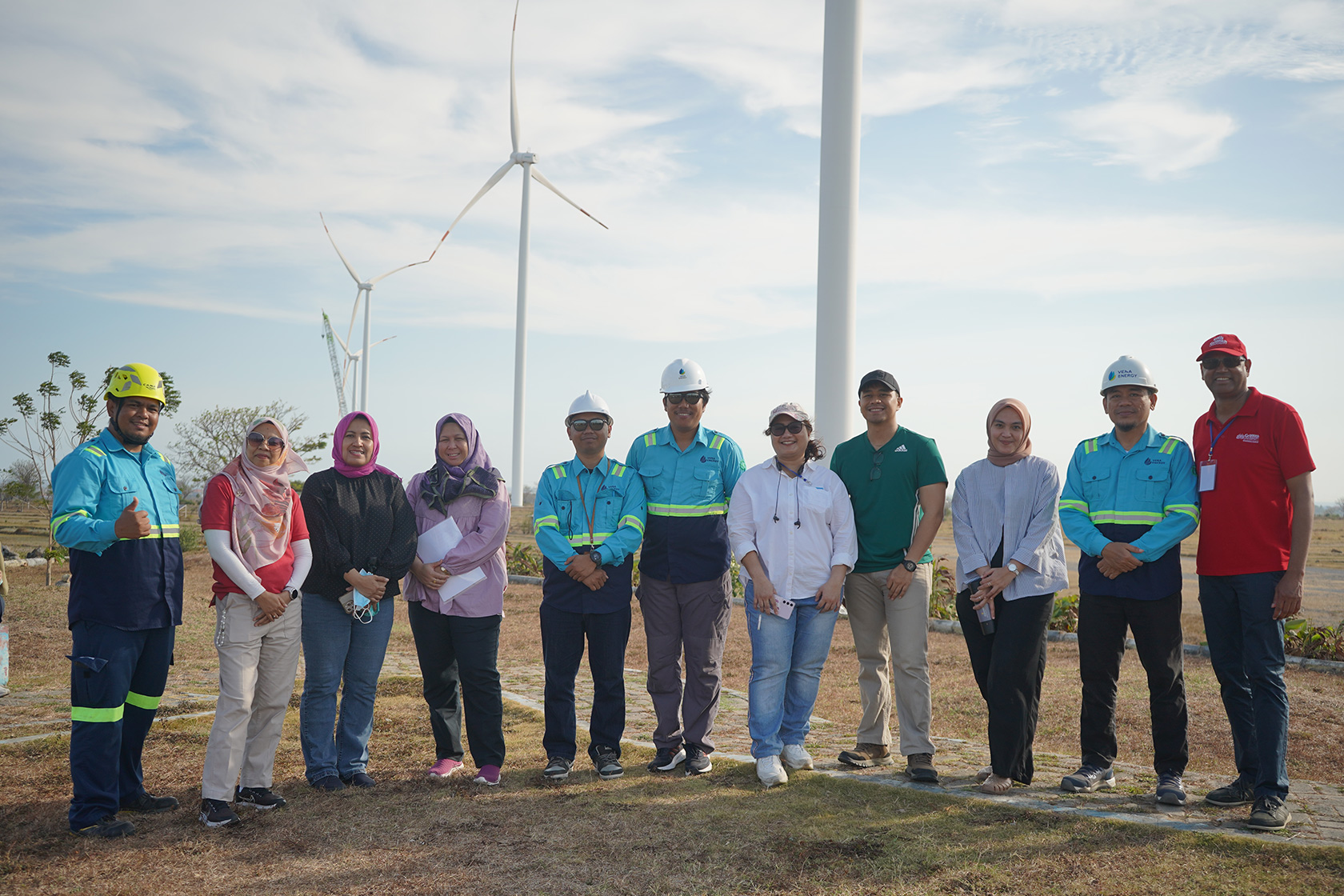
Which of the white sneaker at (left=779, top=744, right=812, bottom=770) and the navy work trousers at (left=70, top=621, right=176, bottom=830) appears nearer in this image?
the navy work trousers at (left=70, top=621, right=176, bottom=830)

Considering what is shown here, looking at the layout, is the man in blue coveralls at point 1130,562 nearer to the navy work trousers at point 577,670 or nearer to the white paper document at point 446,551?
the navy work trousers at point 577,670

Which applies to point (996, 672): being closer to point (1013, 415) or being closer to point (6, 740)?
point (1013, 415)

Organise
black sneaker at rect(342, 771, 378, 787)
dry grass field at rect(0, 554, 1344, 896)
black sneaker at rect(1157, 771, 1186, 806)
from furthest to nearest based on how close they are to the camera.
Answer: black sneaker at rect(342, 771, 378, 787) → black sneaker at rect(1157, 771, 1186, 806) → dry grass field at rect(0, 554, 1344, 896)

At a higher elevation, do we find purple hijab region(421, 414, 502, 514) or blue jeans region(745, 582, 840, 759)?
purple hijab region(421, 414, 502, 514)

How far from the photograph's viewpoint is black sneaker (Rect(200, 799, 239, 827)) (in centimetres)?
465

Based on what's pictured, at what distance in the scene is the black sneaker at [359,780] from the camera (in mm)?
5371

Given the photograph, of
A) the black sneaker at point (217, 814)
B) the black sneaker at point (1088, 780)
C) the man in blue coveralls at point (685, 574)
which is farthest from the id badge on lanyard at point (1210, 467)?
the black sneaker at point (217, 814)

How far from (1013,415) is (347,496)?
389 cm

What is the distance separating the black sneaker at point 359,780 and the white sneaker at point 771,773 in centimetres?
224

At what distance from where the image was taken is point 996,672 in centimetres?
524

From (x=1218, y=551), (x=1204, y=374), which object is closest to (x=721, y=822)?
(x=1218, y=551)

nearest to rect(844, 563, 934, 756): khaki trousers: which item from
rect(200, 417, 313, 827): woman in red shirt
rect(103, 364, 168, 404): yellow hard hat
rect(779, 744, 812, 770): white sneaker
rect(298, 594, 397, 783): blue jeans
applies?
rect(779, 744, 812, 770): white sneaker

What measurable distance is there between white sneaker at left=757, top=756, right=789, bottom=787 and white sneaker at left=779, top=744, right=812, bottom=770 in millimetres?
176

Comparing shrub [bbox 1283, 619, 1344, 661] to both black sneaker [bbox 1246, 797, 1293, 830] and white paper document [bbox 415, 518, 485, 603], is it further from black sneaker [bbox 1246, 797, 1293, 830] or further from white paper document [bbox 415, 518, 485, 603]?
white paper document [bbox 415, 518, 485, 603]
